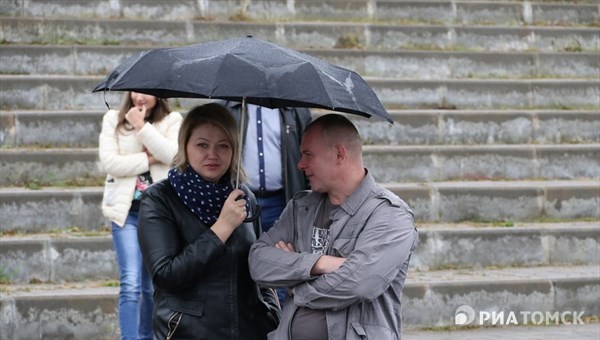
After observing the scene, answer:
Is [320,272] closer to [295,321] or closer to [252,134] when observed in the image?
[295,321]

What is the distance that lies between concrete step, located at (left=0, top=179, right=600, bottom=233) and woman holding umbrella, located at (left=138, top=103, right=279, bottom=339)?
4887 mm

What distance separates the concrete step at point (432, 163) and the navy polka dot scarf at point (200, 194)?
5.59 meters

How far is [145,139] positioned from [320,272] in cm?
327

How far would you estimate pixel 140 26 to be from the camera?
11.8 metres

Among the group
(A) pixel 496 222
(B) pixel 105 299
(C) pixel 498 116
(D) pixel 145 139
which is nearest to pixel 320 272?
(D) pixel 145 139

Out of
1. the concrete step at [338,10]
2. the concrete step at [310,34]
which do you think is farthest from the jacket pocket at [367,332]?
the concrete step at [338,10]

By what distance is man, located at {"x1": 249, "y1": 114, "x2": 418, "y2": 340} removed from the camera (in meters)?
3.91

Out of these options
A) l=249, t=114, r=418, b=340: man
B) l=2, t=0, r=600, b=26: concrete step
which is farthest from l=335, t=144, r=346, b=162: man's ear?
l=2, t=0, r=600, b=26: concrete step

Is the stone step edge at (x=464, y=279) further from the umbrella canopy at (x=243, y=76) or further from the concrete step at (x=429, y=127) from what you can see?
the umbrella canopy at (x=243, y=76)

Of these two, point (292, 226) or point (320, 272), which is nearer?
point (320, 272)

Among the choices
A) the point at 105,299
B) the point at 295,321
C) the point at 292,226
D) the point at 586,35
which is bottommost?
the point at 105,299

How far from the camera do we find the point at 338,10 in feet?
42.4

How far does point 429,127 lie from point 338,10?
8.02ft

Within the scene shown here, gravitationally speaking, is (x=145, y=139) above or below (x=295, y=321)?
above
